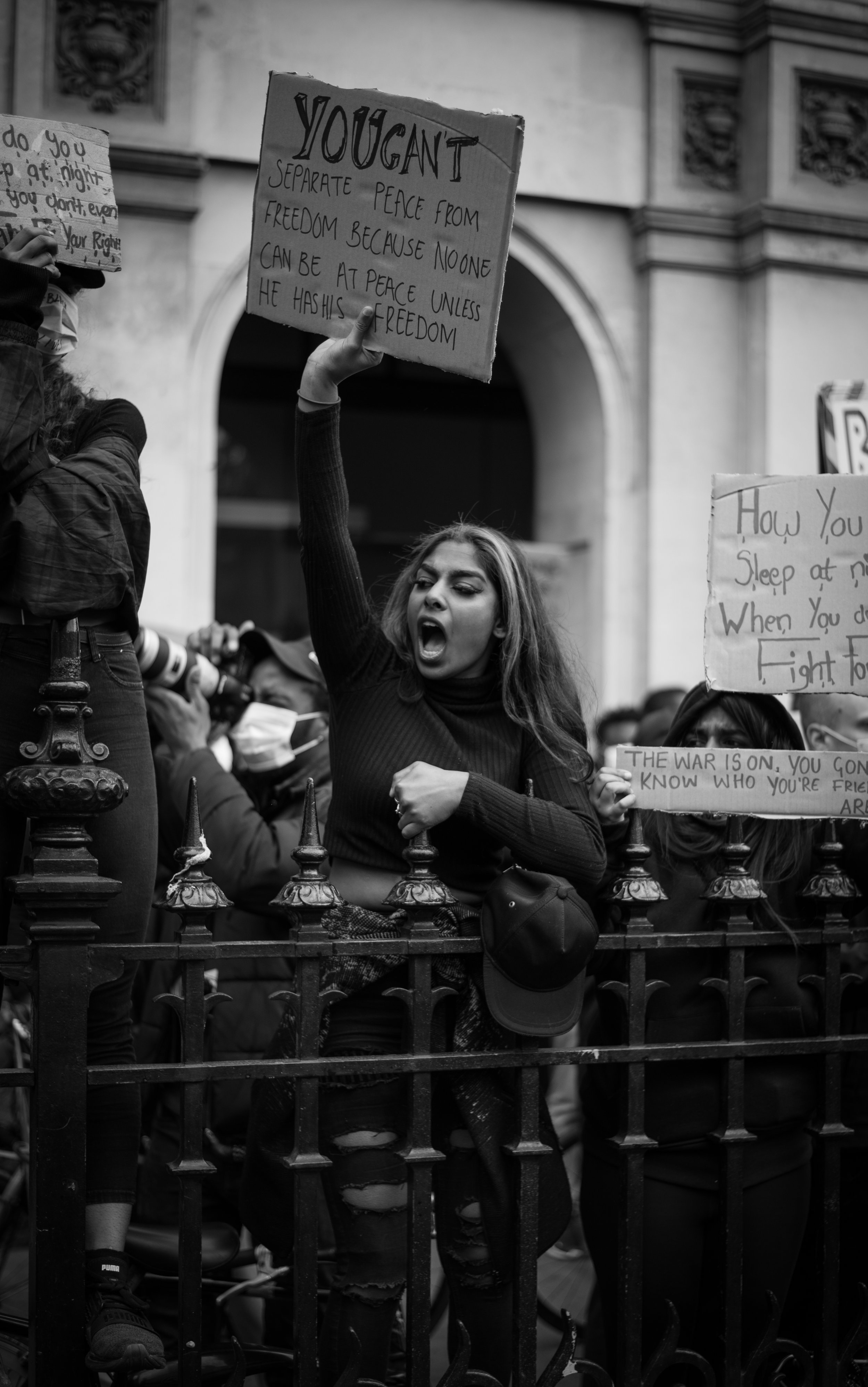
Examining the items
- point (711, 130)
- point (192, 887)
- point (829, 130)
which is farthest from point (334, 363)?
point (829, 130)

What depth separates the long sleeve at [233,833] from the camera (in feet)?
10.6

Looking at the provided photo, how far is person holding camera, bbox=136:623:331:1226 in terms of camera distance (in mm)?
3250

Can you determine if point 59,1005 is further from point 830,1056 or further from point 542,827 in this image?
point 830,1056

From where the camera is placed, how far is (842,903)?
2.74 meters

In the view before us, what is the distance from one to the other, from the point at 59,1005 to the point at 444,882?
73cm

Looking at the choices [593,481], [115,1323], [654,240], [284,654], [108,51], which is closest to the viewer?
[115,1323]

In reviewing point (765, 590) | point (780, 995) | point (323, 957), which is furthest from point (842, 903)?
point (323, 957)

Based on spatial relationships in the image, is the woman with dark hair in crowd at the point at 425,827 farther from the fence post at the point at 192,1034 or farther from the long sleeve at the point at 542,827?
the fence post at the point at 192,1034

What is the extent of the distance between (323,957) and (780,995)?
967 mm

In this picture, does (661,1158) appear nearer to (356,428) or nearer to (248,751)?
(248,751)

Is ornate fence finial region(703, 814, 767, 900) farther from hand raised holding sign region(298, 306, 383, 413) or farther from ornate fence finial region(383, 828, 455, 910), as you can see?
hand raised holding sign region(298, 306, 383, 413)

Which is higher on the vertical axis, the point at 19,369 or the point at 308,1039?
the point at 19,369

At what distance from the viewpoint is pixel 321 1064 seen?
2.31 metres

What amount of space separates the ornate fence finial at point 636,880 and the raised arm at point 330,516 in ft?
1.95
